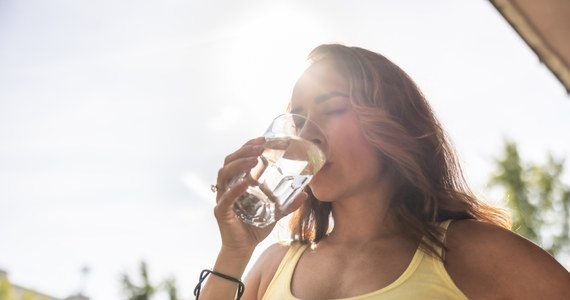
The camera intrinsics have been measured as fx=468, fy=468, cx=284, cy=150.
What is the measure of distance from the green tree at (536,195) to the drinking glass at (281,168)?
8.33m

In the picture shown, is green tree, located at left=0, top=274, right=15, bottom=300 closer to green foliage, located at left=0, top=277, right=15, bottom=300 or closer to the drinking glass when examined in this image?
green foliage, located at left=0, top=277, right=15, bottom=300

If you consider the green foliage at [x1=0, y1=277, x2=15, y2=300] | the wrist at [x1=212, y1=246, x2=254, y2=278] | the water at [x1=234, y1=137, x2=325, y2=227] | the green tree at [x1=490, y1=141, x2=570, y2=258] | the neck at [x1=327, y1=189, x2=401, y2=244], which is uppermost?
the green foliage at [x1=0, y1=277, x2=15, y2=300]

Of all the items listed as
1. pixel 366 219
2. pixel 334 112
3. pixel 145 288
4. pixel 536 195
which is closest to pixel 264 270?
pixel 366 219

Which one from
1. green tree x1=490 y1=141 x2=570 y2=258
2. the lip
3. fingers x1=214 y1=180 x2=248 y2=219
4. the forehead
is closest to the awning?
the forehead

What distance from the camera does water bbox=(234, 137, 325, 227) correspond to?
4.52ft

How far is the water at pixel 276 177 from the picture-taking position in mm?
1377

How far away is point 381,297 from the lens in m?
1.25

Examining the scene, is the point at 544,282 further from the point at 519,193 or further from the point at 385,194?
the point at 519,193

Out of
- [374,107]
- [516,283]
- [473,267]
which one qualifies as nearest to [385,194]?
[374,107]

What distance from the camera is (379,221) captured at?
162 centimetres

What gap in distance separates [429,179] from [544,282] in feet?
1.72

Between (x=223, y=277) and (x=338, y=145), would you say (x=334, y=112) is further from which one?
(x=223, y=277)

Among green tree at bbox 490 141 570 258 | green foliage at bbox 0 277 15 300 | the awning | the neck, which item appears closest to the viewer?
the neck

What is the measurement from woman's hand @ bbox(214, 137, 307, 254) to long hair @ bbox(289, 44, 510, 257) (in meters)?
0.36
